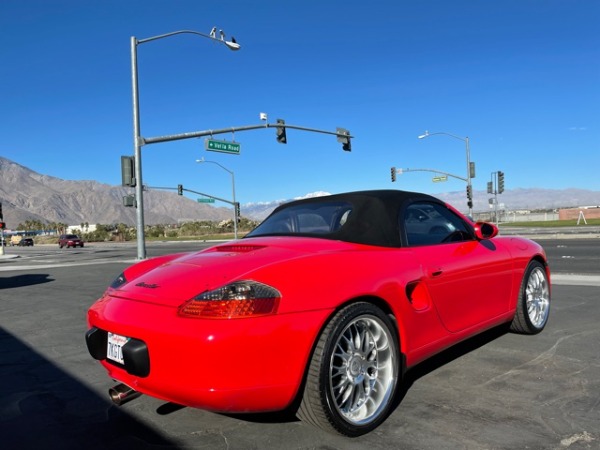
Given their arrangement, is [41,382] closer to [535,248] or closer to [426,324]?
[426,324]

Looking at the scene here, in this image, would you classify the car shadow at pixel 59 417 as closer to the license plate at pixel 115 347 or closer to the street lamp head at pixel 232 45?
the license plate at pixel 115 347

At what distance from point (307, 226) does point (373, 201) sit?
603mm

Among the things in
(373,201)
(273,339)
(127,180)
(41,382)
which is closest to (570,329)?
(373,201)

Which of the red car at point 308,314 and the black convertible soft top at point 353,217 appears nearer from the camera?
the red car at point 308,314

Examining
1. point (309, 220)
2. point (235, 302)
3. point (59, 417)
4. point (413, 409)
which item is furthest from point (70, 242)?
point (235, 302)

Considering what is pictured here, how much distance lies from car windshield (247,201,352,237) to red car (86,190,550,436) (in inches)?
0.5

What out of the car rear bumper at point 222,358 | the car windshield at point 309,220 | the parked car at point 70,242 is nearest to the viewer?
the car rear bumper at point 222,358

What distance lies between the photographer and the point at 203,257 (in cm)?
329

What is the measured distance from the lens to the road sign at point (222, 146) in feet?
78.5

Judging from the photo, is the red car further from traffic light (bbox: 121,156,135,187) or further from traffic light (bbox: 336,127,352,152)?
traffic light (bbox: 336,127,352,152)

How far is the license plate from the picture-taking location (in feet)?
8.97

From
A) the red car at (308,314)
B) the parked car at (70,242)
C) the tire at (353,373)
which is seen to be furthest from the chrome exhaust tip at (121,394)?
the parked car at (70,242)

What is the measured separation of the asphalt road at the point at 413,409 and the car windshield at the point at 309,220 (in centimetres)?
132

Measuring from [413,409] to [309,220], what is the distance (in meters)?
1.59
